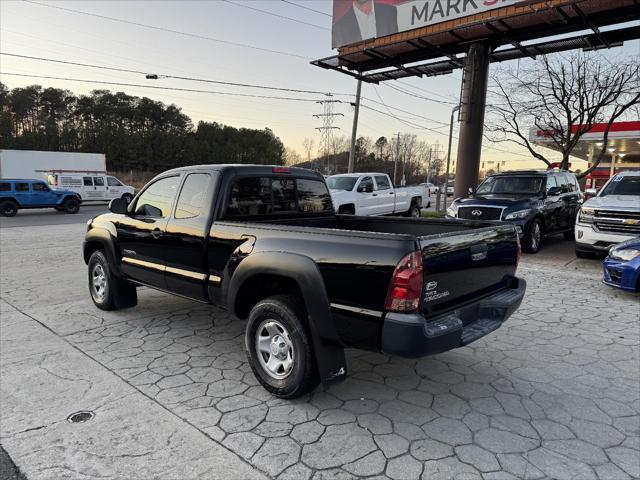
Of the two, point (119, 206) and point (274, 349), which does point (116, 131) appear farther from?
point (274, 349)

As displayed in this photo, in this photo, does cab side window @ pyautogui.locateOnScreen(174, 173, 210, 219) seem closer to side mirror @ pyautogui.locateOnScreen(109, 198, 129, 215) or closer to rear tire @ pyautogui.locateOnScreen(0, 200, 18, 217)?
side mirror @ pyautogui.locateOnScreen(109, 198, 129, 215)

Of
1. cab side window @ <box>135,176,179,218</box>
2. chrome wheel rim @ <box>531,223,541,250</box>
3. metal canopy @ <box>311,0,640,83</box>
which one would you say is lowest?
chrome wheel rim @ <box>531,223,541,250</box>

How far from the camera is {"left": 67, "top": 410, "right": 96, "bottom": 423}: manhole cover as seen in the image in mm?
3068

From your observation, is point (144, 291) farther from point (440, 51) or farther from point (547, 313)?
point (440, 51)

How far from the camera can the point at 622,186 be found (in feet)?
31.2

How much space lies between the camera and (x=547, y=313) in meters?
5.73

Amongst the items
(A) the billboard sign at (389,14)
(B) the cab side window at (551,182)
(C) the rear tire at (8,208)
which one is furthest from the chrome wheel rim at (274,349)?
(C) the rear tire at (8,208)

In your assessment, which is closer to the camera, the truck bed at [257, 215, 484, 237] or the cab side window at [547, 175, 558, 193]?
the truck bed at [257, 215, 484, 237]

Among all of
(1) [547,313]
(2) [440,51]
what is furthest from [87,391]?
(2) [440,51]

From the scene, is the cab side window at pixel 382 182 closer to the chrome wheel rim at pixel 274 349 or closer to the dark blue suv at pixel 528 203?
the dark blue suv at pixel 528 203

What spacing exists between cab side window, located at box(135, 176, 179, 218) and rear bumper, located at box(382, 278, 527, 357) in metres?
2.86

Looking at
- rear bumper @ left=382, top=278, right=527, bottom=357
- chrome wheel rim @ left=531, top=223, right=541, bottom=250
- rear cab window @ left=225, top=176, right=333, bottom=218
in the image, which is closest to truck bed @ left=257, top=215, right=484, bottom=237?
rear cab window @ left=225, top=176, right=333, bottom=218

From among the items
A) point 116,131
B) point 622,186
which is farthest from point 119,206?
point 116,131

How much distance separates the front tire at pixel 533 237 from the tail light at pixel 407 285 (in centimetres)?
845
